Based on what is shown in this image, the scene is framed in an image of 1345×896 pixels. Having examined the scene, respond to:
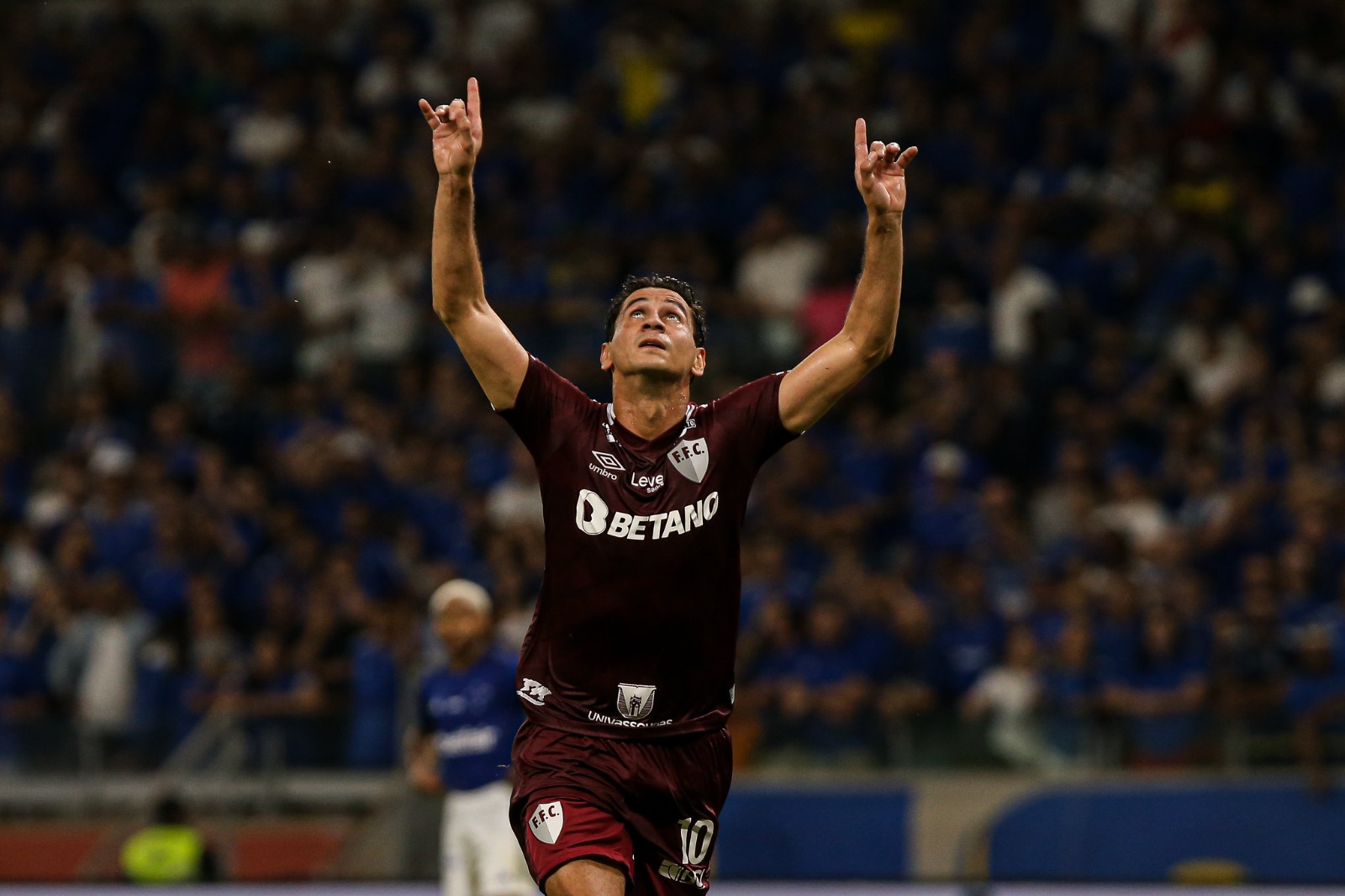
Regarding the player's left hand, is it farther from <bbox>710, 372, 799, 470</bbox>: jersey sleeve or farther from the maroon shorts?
the maroon shorts

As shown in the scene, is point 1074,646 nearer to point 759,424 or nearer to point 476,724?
point 476,724

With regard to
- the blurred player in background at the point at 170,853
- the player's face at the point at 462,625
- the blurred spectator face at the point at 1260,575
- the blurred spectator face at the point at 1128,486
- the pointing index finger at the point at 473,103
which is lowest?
the blurred player in background at the point at 170,853

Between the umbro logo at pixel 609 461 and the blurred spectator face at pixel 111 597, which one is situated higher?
the blurred spectator face at pixel 111 597

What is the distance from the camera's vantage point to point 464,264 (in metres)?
5.68

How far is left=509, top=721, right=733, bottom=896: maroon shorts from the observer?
18.0 feet

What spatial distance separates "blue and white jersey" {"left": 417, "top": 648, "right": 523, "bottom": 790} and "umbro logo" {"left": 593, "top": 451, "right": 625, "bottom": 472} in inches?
198

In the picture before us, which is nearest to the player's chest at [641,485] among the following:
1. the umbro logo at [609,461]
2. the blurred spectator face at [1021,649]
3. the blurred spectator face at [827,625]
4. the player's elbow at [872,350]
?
the umbro logo at [609,461]

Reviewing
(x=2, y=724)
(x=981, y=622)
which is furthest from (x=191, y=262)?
(x=981, y=622)

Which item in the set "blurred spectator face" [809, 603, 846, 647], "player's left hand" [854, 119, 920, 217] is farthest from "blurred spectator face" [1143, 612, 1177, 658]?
"player's left hand" [854, 119, 920, 217]

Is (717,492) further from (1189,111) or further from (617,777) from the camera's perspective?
(1189,111)

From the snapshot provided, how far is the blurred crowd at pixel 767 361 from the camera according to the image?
40.4ft

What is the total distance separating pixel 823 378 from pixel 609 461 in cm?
66

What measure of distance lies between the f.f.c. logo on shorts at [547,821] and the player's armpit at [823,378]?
1289mm

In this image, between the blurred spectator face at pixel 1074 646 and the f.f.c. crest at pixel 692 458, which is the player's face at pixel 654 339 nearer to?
the f.f.c. crest at pixel 692 458
